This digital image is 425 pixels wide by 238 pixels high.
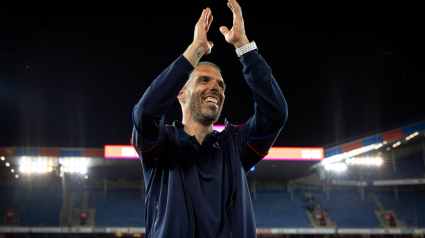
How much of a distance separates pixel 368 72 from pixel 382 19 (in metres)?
3.34

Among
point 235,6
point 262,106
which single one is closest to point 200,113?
point 262,106

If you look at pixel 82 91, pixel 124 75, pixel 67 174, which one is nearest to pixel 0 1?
pixel 124 75

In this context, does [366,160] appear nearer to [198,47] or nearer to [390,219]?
[390,219]

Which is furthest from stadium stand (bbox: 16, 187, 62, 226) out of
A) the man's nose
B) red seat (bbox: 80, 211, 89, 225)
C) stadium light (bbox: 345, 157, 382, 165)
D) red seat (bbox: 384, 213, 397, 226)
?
red seat (bbox: 384, 213, 397, 226)

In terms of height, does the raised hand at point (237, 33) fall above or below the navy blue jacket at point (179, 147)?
above

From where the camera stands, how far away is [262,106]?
5.16 ft

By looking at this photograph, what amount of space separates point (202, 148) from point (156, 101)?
1.44 feet

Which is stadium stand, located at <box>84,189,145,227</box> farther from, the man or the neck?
the man

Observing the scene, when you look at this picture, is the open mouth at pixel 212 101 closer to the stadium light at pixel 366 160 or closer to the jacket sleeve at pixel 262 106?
the jacket sleeve at pixel 262 106

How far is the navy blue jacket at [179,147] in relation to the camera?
145 cm

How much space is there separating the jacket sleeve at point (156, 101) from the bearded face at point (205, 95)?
32 cm

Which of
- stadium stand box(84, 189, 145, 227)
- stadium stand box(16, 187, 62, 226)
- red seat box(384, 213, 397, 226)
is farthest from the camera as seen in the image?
red seat box(384, 213, 397, 226)

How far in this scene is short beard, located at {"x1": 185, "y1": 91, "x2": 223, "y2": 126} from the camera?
178cm

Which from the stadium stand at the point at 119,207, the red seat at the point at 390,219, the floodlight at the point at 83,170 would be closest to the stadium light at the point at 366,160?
the red seat at the point at 390,219
